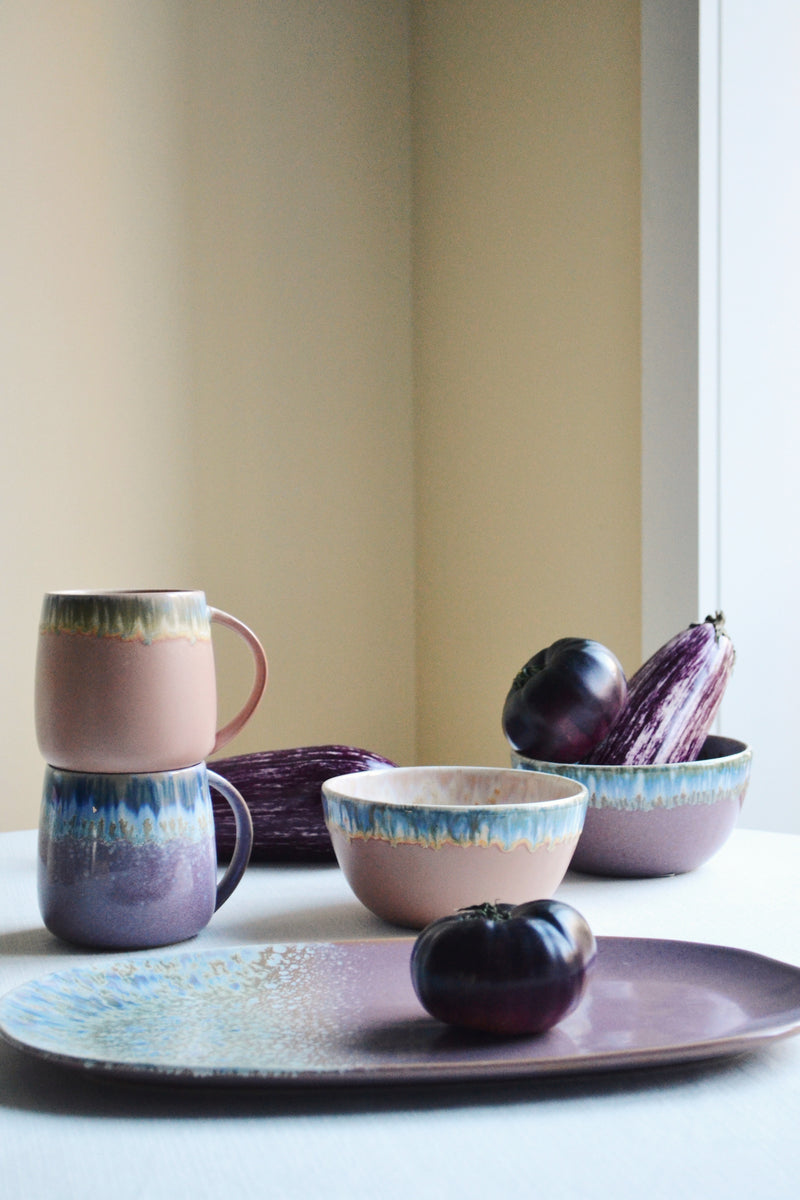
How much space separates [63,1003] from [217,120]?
183cm

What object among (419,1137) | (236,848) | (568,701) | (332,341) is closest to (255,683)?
(236,848)

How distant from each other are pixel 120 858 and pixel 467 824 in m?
0.18

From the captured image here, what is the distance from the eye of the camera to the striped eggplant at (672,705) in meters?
0.84

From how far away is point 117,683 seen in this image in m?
0.64

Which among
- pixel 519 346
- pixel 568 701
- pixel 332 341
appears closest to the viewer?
pixel 568 701

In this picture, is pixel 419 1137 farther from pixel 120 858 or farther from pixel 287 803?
pixel 287 803

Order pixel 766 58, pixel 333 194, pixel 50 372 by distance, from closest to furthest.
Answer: pixel 766 58 → pixel 50 372 → pixel 333 194

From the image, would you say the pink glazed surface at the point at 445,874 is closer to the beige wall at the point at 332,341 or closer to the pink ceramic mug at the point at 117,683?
the pink ceramic mug at the point at 117,683

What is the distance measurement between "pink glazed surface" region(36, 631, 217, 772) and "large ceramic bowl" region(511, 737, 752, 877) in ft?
0.94

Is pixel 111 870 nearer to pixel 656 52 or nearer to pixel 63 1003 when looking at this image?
pixel 63 1003

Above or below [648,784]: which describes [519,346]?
above

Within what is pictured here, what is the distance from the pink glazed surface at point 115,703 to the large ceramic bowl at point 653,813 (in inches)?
11.3

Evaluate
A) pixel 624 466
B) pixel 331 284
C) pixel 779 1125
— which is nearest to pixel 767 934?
pixel 779 1125

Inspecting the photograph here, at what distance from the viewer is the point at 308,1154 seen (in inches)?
16.3
